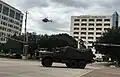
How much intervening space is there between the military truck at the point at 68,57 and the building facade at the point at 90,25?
375 ft

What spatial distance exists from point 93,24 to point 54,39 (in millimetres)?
60689

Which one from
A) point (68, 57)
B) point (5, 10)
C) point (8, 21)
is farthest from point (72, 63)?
point (8, 21)

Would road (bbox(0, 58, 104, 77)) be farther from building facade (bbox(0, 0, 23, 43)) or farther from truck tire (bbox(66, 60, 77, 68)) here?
building facade (bbox(0, 0, 23, 43))

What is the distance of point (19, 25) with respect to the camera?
581ft

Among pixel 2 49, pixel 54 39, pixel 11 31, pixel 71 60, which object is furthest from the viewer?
pixel 11 31

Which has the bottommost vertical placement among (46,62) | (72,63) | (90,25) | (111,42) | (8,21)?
(72,63)

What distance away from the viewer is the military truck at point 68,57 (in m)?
35.5

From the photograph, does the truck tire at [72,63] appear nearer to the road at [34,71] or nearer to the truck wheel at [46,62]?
the truck wheel at [46,62]

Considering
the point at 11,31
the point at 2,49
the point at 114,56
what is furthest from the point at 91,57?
the point at 11,31

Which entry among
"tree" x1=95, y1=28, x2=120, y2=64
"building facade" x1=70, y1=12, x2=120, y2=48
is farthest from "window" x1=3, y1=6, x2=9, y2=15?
"tree" x1=95, y1=28, x2=120, y2=64

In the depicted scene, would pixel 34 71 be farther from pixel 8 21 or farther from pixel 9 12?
pixel 9 12

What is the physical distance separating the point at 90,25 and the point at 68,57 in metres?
121

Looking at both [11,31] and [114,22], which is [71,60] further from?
[11,31]

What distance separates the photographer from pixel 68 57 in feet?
120
